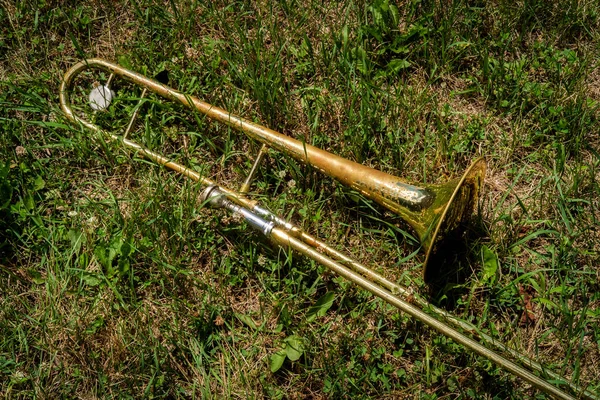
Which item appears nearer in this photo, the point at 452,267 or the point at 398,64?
the point at 452,267

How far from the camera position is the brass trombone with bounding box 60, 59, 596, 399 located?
8.39 ft

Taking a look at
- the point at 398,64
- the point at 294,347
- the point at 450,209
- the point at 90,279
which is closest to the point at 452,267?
the point at 450,209

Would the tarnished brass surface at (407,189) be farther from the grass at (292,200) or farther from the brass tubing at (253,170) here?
the grass at (292,200)

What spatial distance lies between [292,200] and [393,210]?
586 mm

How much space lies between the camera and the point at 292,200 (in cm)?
321

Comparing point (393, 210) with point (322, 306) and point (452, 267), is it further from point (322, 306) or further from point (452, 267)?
point (322, 306)

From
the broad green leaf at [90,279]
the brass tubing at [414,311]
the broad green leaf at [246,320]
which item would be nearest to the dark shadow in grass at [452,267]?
the brass tubing at [414,311]

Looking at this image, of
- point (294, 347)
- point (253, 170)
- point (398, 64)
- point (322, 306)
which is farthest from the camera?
point (398, 64)

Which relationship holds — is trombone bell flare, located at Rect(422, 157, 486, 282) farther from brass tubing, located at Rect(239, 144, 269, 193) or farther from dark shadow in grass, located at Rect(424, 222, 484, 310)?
brass tubing, located at Rect(239, 144, 269, 193)

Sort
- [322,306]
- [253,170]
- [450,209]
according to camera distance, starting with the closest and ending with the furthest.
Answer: [450,209], [322,306], [253,170]

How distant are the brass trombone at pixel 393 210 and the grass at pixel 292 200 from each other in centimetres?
13

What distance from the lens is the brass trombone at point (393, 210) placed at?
2559 mm

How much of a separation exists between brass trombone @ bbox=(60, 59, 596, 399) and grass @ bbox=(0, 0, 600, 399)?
0.13m

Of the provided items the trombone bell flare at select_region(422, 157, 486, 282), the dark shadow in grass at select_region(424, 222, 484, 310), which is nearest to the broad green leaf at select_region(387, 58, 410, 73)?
the trombone bell flare at select_region(422, 157, 486, 282)
